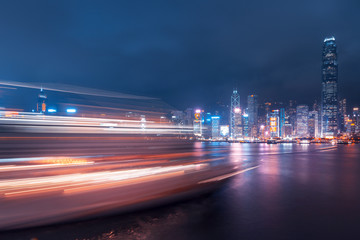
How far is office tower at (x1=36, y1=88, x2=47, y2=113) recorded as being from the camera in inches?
309

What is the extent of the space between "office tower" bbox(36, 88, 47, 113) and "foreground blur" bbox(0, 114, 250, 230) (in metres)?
0.69

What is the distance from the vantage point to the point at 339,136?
436ft

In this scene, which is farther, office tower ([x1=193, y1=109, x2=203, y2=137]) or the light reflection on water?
office tower ([x1=193, y1=109, x2=203, y2=137])

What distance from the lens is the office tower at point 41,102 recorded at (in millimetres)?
7846

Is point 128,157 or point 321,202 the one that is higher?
point 128,157

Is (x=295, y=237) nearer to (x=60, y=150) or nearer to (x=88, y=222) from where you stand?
(x=88, y=222)

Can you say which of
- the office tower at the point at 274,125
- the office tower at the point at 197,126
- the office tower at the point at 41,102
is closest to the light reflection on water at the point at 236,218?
the office tower at the point at 41,102

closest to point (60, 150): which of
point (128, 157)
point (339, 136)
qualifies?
point (128, 157)

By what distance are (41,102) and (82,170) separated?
11.0ft

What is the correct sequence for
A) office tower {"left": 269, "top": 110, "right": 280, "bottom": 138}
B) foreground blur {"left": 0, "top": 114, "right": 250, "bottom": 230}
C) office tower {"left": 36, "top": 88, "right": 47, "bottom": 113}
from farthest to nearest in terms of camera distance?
office tower {"left": 269, "top": 110, "right": 280, "bottom": 138} → office tower {"left": 36, "top": 88, "right": 47, "bottom": 113} → foreground blur {"left": 0, "top": 114, "right": 250, "bottom": 230}

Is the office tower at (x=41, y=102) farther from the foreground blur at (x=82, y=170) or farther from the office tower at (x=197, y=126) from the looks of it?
the office tower at (x=197, y=126)

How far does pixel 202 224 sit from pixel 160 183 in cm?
291

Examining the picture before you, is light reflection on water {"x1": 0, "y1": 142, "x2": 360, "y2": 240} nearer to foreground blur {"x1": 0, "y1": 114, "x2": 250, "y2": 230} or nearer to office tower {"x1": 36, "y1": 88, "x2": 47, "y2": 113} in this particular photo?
foreground blur {"x1": 0, "y1": 114, "x2": 250, "y2": 230}

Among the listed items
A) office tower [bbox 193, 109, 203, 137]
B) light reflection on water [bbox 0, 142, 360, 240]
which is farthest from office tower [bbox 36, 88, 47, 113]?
office tower [bbox 193, 109, 203, 137]
